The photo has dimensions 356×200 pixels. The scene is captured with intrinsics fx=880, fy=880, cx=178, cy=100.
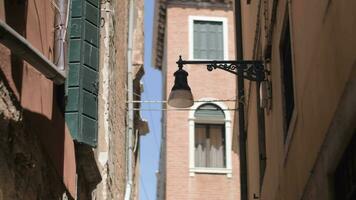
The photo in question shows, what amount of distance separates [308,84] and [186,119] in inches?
990

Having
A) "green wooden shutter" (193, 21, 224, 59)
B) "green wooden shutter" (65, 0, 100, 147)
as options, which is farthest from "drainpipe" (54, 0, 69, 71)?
"green wooden shutter" (193, 21, 224, 59)

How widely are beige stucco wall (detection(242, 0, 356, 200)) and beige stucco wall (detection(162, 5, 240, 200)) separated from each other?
68.1 ft

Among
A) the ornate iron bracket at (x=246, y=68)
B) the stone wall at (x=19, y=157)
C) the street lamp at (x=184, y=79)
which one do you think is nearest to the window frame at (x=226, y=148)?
the ornate iron bracket at (x=246, y=68)

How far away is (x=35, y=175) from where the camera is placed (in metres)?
6.43

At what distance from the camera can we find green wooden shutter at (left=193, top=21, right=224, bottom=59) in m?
32.3

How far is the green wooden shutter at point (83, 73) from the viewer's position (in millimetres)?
8266

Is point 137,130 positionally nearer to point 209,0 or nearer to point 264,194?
point 264,194

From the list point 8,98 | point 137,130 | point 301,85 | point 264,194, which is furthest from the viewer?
point 137,130

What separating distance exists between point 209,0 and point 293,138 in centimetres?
2609

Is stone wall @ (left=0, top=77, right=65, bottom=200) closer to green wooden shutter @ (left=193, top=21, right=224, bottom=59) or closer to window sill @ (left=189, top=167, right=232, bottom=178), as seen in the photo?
window sill @ (left=189, top=167, right=232, bottom=178)

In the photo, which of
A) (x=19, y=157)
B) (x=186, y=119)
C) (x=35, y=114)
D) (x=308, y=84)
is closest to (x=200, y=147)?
(x=186, y=119)

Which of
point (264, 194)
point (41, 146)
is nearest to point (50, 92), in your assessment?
point (41, 146)

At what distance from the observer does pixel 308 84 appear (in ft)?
21.6

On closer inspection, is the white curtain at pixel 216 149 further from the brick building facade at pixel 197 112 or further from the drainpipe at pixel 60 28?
the drainpipe at pixel 60 28
